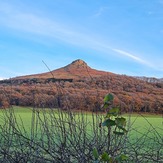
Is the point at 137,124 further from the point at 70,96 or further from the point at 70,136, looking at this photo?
the point at 70,136

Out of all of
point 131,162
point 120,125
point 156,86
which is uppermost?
point 156,86

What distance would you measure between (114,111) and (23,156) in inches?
83.2

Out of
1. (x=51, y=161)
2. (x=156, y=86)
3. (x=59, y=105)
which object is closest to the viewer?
(x=51, y=161)

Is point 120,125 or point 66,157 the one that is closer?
point 120,125

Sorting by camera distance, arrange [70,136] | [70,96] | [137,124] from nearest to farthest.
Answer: [70,136], [70,96], [137,124]

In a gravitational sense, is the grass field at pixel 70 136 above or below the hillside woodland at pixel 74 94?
below

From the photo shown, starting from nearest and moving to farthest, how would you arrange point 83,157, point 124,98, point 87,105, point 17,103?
1. point 83,157
2. point 87,105
3. point 17,103
4. point 124,98

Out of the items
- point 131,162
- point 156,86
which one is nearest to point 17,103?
point 131,162

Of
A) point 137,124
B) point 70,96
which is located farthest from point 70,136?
point 137,124

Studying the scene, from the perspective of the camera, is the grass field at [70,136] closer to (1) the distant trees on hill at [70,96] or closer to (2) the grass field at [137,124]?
(2) the grass field at [137,124]

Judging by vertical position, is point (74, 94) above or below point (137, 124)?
above

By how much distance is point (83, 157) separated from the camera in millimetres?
3445

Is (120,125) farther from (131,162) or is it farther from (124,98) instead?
(124,98)

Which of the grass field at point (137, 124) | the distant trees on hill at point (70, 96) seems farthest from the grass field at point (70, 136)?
the distant trees on hill at point (70, 96)
